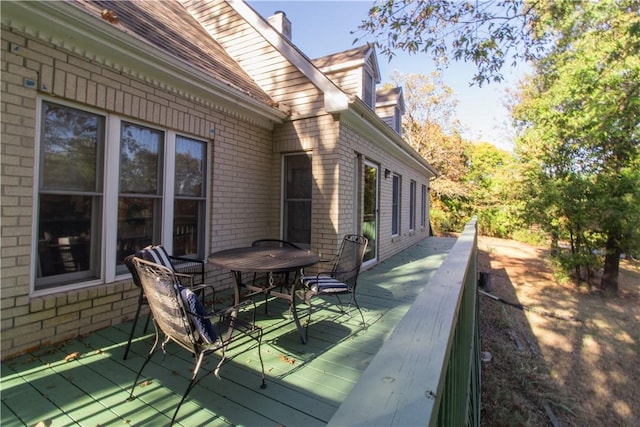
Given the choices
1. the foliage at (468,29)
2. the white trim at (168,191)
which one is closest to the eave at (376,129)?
the foliage at (468,29)

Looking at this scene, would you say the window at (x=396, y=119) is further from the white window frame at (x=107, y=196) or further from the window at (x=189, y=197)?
the white window frame at (x=107, y=196)

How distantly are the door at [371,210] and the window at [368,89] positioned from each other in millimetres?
1771

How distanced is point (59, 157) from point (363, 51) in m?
6.86

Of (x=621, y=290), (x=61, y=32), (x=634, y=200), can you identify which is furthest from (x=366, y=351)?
(x=621, y=290)

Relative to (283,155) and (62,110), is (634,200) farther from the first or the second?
(62,110)

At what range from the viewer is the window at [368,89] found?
787 cm

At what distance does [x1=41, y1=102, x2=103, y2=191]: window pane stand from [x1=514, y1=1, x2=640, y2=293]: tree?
978cm

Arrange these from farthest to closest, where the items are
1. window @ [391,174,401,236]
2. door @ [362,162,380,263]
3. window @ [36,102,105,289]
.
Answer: window @ [391,174,401,236]
door @ [362,162,380,263]
window @ [36,102,105,289]

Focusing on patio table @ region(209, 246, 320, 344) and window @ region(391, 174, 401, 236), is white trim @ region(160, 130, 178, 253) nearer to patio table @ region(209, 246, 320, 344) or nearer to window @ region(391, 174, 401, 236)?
patio table @ region(209, 246, 320, 344)

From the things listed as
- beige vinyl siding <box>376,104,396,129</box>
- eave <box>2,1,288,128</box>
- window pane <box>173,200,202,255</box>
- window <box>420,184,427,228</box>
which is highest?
beige vinyl siding <box>376,104,396,129</box>

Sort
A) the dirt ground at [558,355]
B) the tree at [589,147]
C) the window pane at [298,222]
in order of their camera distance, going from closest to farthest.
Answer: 1. the dirt ground at [558,355]
2. the window pane at [298,222]
3. the tree at [589,147]

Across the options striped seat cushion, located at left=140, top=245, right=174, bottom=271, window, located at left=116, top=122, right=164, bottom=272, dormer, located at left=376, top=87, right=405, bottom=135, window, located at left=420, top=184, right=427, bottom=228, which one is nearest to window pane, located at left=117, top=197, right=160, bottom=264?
window, located at left=116, top=122, right=164, bottom=272

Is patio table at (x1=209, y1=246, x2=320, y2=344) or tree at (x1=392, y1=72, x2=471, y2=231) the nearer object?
patio table at (x1=209, y1=246, x2=320, y2=344)

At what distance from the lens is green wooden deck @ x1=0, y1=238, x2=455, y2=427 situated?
7.28ft
